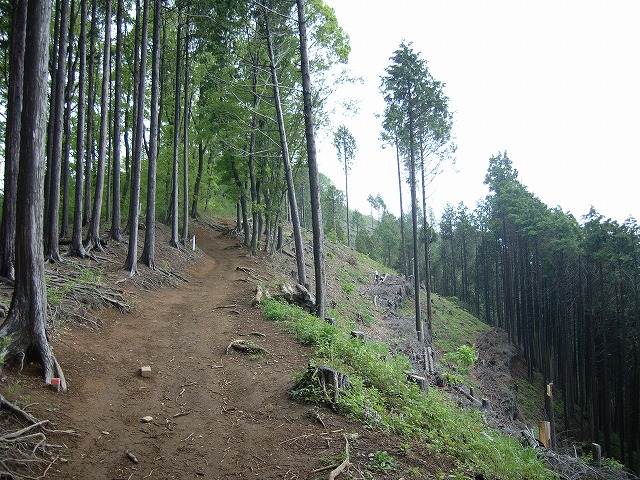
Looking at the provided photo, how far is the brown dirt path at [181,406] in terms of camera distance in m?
4.06

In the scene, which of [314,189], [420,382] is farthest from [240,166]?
[420,382]

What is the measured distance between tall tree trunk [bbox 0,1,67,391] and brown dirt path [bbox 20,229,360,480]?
1.77 ft

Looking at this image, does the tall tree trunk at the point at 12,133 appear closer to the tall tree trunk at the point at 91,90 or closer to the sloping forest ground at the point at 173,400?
the sloping forest ground at the point at 173,400

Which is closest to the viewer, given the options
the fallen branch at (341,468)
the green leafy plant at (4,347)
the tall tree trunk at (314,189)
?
the fallen branch at (341,468)

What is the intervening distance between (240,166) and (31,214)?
1660cm

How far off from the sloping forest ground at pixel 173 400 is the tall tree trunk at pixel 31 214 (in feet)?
1.27

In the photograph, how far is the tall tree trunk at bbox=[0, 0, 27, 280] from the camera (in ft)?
24.9

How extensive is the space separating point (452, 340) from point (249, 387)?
22.8 m

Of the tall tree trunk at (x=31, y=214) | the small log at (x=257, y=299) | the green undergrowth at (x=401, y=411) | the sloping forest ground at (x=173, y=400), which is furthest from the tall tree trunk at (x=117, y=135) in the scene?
the green undergrowth at (x=401, y=411)

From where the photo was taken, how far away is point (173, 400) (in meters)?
5.57

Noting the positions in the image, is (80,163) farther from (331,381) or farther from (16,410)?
(331,381)

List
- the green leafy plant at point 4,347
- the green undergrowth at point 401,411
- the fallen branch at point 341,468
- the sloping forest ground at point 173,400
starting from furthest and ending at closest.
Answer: the green undergrowth at point 401,411 < the green leafy plant at point 4,347 < the sloping forest ground at point 173,400 < the fallen branch at point 341,468

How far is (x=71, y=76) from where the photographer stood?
1516 centimetres

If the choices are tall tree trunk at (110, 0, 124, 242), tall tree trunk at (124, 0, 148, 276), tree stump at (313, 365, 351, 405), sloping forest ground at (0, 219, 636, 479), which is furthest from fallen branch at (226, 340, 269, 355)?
tall tree trunk at (110, 0, 124, 242)
